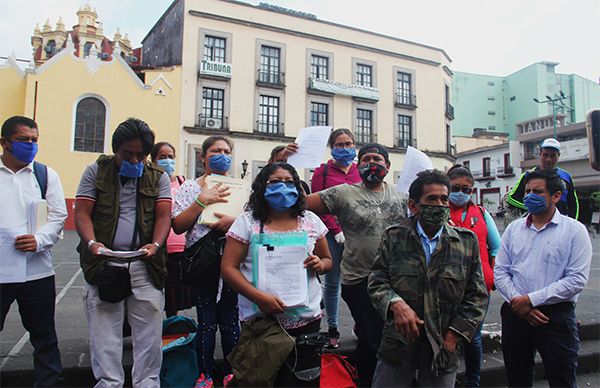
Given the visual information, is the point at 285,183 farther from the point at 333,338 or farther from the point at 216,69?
the point at 216,69

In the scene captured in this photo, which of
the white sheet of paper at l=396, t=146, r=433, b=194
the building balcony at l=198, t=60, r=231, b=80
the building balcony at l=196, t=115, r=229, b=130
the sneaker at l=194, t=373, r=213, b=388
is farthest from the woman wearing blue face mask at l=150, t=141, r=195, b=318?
the building balcony at l=198, t=60, r=231, b=80

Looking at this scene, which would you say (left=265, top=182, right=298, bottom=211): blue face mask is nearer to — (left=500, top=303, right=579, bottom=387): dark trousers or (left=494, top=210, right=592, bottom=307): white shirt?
(left=494, top=210, right=592, bottom=307): white shirt

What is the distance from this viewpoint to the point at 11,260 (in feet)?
9.20

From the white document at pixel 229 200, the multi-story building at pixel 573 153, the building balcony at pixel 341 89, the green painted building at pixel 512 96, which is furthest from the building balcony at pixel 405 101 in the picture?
the white document at pixel 229 200

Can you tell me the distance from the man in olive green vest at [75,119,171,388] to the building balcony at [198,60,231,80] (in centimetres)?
2229

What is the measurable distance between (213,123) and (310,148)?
20.8 meters

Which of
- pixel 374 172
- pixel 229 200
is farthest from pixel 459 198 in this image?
pixel 229 200

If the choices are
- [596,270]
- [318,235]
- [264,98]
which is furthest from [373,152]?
[264,98]

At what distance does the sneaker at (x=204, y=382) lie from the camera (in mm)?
2953

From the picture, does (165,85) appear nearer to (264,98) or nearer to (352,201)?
(264,98)

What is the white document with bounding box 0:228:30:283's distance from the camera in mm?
2773

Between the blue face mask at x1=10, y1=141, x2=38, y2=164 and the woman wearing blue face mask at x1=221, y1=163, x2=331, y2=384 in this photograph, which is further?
the blue face mask at x1=10, y1=141, x2=38, y2=164

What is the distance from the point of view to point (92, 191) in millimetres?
2750

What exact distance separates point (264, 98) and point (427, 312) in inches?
959
